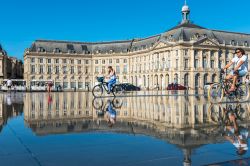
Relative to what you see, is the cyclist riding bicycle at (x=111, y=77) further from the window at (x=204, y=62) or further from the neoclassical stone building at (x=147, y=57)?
the window at (x=204, y=62)

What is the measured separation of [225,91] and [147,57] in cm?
7715

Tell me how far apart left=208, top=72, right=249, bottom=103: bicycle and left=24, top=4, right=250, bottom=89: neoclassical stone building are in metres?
63.2

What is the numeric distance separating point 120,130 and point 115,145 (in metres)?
1.42

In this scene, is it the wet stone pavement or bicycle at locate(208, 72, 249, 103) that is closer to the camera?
the wet stone pavement

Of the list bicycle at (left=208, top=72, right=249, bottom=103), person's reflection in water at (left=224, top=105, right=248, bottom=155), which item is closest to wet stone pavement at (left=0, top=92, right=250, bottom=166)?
person's reflection in water at (left=224, top=105, right=248, bottom=155)

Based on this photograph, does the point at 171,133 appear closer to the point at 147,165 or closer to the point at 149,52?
the point at 147,165

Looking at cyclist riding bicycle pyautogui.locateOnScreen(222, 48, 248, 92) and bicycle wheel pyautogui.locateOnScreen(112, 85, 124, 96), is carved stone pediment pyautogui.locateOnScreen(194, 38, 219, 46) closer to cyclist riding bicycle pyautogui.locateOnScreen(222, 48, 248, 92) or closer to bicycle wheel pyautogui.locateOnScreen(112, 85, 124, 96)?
bicycle wheel pyautogui.locateOnScreen(112, 85, 124, 96)

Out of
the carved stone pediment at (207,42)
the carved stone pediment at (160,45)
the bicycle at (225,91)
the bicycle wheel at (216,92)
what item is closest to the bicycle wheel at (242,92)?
the bicycle at (225,91)

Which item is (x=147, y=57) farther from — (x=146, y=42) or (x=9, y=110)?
(x=9, y=110)

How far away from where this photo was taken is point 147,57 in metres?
88.9

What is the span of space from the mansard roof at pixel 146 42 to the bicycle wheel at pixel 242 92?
64507mm

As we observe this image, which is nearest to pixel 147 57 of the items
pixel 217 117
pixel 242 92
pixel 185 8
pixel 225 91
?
pixel 185 8

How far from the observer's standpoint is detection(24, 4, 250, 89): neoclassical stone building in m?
77.3

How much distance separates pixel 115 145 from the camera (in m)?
4.60
